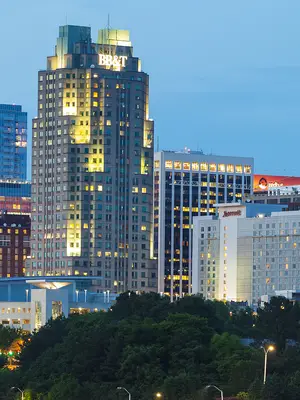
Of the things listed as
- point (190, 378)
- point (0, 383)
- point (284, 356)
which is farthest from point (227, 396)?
point (0, 383)

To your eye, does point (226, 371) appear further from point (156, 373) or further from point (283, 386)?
point (283, 386)

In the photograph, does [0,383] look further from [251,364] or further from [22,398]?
[251,364]

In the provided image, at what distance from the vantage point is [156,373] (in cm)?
18762

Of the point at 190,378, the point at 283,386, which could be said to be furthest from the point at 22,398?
the point at 283,386

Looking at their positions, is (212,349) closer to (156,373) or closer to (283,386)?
(156,373)

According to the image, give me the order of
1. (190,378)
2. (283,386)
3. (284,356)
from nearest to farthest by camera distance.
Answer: (283,386) < (190,378) < (284,356)

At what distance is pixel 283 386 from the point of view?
543 feet

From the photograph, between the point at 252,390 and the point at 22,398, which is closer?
the point at 252,390

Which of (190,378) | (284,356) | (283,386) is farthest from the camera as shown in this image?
(284,356)

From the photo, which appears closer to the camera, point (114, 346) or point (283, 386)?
point (283, 386)

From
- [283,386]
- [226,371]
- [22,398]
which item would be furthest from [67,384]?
[283,386]

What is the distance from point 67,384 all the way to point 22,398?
5.35 metres

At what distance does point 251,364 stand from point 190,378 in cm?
890

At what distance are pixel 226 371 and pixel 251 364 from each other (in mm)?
5871
